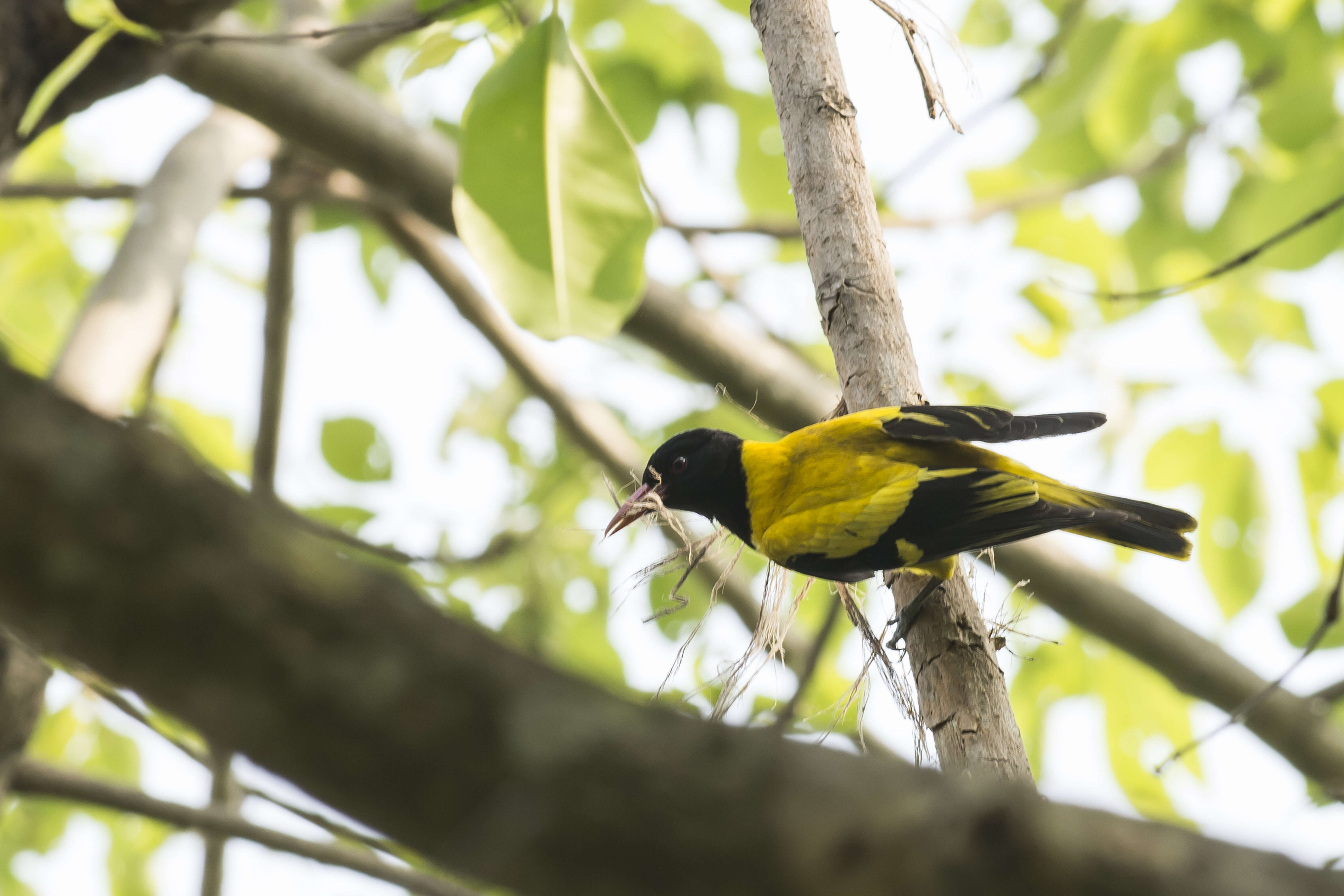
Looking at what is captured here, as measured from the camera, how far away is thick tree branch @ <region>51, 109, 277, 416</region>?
297 cm

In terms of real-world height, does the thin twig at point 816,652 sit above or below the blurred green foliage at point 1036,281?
below

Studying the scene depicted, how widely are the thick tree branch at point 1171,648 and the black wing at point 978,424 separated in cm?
89

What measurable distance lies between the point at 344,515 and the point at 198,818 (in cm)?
140

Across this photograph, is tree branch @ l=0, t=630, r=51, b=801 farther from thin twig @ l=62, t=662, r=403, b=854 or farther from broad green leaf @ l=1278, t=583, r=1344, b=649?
broad green leaf @ l=1278, t=583, r=1344, b=649

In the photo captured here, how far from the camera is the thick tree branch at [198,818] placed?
242cm

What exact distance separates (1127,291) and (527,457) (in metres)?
2.90

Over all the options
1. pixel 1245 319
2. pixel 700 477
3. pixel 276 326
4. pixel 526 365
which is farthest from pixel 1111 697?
pixel 276 326


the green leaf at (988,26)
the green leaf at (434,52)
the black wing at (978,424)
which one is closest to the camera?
the black wing at (978,424)

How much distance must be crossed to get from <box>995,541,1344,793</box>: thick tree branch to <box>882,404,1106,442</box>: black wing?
89 centimetres

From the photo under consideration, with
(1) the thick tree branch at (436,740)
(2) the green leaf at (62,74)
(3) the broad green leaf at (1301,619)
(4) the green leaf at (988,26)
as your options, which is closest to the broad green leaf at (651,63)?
(4) the green leaf at (988,26)

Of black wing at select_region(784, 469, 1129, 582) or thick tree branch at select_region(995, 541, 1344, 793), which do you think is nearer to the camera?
black wing at select_region(784, 469, 1129, 582)

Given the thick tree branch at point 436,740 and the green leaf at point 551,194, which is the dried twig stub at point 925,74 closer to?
the green leaf at point 551,194

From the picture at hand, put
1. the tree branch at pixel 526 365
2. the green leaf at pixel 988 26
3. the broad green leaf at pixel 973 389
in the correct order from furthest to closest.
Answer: the green leaf at pixel 988 26 < the broad green leaf at pixel 973 389 < the tree branch at pixel 526 365

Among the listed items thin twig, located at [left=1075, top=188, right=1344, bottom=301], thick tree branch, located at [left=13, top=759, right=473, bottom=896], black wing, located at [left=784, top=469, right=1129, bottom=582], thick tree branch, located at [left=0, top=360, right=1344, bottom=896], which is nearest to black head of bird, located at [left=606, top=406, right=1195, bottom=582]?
black wing, located at [left=784, top=469, right=1129, bottom=582]
